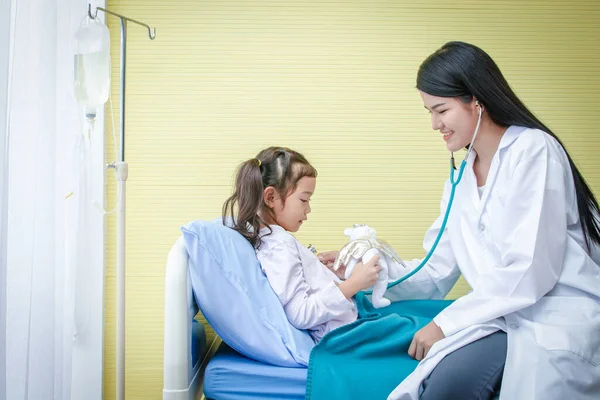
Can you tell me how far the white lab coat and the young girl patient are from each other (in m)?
0.37

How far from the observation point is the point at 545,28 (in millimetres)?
2838

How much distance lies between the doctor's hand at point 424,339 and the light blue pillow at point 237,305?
11.4 inches

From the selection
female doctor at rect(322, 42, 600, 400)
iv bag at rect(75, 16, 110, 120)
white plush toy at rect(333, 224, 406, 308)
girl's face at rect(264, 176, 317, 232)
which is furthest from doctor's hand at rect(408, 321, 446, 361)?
iv bag at rect(75, 16, 110, 120)

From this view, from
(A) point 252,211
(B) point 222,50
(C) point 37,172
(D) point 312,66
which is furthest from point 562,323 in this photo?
(B) point 222,50

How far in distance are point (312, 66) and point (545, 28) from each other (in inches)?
43.0

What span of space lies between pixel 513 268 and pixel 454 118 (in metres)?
0.45

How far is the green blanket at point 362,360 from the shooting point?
1.53 m

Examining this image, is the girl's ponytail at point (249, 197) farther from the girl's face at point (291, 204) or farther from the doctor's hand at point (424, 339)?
the doctor's hand at point (424, 339)

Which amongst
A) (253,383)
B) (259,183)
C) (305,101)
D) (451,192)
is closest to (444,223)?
(451,192)

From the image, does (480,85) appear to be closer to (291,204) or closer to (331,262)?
(291,204)

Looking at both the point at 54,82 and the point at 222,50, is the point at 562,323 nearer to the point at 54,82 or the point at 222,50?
the point at 54,82

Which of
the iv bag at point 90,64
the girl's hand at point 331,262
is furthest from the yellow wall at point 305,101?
the iv bag at point 90,64

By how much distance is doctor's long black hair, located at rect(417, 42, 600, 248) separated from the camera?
1.61 m

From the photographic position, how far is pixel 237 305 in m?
1.69
